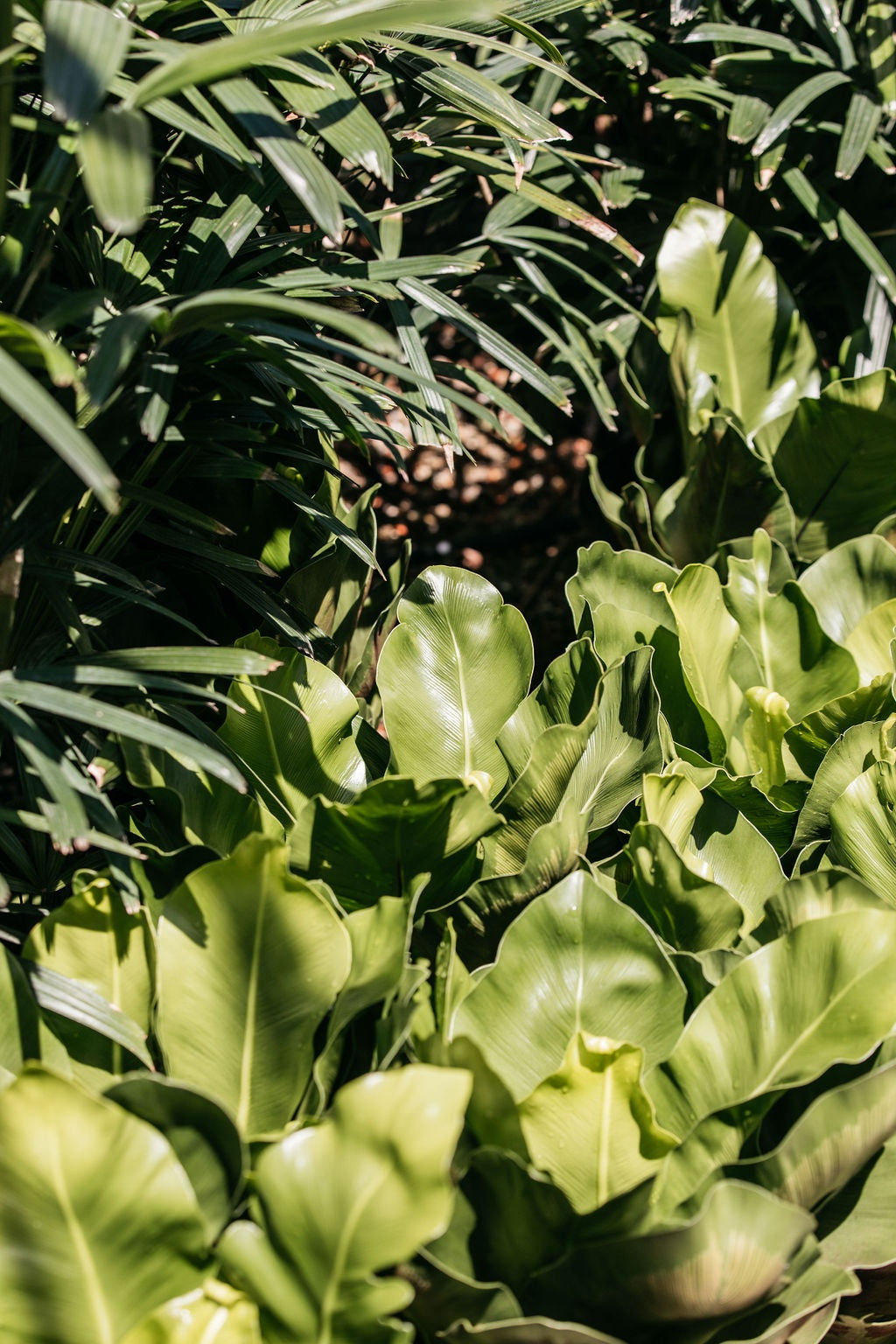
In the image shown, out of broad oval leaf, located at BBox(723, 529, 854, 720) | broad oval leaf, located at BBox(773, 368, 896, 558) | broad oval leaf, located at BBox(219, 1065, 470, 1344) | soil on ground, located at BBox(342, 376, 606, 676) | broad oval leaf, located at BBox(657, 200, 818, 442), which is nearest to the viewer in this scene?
broad oval leaf, located at BBox(219, 1065, 470, 1344)

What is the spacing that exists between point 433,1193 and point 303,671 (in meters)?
0.48

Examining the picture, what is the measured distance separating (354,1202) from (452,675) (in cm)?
55

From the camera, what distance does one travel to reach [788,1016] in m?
0.79

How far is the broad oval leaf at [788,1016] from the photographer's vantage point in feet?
2.49

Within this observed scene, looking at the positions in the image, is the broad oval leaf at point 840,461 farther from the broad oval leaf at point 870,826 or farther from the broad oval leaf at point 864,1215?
the broad oval leaf at point 864,1215

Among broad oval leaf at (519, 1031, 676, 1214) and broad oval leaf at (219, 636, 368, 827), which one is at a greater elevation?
broad oval leaf at (219, 636, 368, 827)

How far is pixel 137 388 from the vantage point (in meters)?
0.80

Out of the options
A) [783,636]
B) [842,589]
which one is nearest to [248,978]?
[783,636]

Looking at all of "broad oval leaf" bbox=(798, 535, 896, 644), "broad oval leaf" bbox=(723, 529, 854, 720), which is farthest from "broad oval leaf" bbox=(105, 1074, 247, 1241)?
"broad oval leaf" bbox=(798, 535, 896, 644)

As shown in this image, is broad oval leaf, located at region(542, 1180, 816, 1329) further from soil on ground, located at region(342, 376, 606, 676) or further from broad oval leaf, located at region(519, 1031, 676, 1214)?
soil on ground, located at region(342, 376, 606, 676)

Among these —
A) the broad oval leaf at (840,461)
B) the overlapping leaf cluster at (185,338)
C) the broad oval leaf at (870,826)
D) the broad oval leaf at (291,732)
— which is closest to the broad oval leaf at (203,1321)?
the overlapping leaf cluster at (185,338)

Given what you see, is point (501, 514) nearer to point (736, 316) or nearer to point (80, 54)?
Answer: point (736, 316)

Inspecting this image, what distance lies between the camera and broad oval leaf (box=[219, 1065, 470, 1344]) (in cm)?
59

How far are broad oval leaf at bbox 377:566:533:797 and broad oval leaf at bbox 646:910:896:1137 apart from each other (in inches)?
12.8
